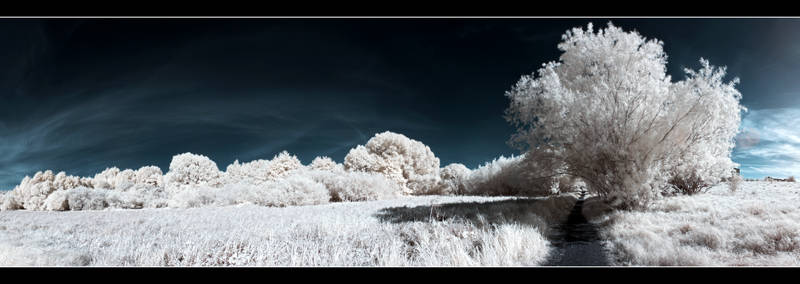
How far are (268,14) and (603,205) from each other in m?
9.44

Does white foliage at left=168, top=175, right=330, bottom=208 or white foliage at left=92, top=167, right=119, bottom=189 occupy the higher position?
white foliage at left=92, top=167, right=119, bottom=189

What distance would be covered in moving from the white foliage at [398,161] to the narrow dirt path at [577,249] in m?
14.8

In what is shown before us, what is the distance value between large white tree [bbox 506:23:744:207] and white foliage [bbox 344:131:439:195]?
13.4 m

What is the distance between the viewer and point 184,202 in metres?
10.1

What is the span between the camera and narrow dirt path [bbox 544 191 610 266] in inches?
145

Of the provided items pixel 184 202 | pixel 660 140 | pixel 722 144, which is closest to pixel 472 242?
pixel 660 140

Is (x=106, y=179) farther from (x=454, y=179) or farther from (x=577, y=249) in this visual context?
(x=454, y=179)

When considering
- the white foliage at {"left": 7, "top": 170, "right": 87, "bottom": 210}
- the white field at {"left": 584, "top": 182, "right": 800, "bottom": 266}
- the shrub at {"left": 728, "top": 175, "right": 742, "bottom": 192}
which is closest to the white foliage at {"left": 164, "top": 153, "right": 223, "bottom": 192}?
the white foliage at {"left": 7, "top": 170, "right": 87, "bottom": 210}

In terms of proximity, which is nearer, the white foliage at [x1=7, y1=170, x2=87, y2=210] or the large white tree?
the white foliage at [x1=7, y1=170, x2=87, y2=210]

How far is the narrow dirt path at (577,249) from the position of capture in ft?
12.1

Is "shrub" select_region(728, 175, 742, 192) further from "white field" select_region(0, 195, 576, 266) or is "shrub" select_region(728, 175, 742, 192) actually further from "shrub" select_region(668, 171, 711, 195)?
"white field" select_region(0, 195, 576, 266)

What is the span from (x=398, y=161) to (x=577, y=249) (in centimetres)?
1756

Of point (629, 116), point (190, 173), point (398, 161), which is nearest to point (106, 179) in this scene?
point (190, 173)
